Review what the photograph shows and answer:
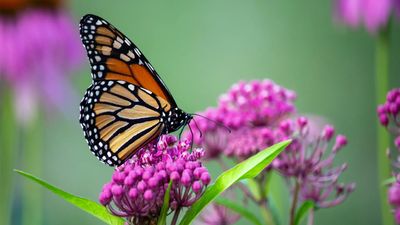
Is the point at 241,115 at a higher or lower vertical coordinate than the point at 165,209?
higher

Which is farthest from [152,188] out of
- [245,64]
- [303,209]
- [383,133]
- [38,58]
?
[245,64]

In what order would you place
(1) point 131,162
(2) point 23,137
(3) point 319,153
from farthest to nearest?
(2) point 23,137, (3) point 319,153, (1) point 131,162

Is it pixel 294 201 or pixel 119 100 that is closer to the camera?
pixel 294 201

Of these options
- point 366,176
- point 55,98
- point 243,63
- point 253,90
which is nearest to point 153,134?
point 253,90

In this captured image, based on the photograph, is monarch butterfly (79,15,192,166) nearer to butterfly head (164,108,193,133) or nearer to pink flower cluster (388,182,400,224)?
butterfly head (164,108,193,133)

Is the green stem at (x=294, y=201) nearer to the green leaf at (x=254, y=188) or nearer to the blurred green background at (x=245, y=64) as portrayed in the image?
the green leaf at (x=254, y=188)

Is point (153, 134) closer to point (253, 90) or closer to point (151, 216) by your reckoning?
point (253, 90)

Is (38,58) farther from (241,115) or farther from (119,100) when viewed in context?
(241,115)
